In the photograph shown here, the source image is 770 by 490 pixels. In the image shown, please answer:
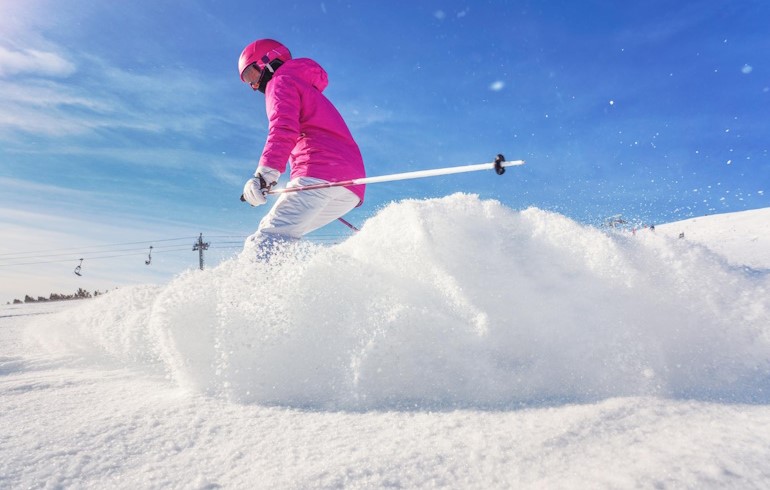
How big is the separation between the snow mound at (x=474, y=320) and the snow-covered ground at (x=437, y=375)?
11mm

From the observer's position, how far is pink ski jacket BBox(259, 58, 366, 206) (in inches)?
147

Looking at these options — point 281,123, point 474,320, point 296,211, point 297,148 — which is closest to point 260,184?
point 296,211

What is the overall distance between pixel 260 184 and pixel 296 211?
14.6 inches

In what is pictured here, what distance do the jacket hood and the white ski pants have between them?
37.4 inches

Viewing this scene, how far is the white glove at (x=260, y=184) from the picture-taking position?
12.0 ft

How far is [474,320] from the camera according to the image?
2.45 m

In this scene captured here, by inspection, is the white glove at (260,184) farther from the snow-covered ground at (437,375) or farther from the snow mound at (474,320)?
the snow mound at (474,320)

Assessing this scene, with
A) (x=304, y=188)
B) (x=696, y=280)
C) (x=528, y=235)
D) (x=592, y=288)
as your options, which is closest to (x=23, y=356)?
(x=304, y=188)

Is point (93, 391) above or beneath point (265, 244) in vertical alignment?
beneath

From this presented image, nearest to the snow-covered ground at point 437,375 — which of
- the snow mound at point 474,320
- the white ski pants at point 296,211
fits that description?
the snow mound at point 474,320

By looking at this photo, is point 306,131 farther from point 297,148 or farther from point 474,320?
point 474,320

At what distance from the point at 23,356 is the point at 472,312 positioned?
388cm

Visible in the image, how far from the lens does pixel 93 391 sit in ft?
8.24

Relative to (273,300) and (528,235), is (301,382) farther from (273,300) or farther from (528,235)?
(528,235)
